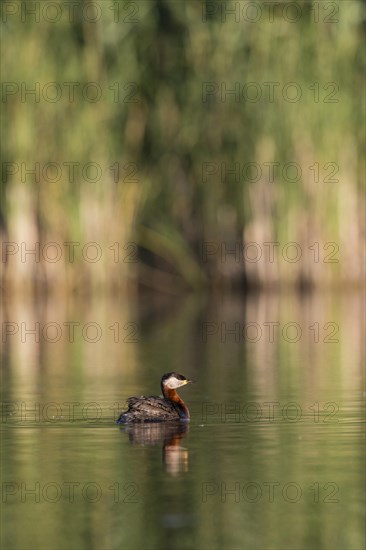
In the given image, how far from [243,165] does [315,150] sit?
1279 millimetres

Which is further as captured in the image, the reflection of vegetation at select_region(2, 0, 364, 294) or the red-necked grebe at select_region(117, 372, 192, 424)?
the reflection of vegetation at select_region(2, 0, 364, 294)

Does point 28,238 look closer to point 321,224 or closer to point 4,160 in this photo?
point 4,160

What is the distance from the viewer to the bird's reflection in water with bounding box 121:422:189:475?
9.46 metres

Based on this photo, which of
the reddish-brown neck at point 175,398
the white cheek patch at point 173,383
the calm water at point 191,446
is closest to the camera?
the calm water at point 191,446

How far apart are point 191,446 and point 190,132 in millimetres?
19918

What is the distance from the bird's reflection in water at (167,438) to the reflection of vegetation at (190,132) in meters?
17.3

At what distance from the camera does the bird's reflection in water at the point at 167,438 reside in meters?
9.46

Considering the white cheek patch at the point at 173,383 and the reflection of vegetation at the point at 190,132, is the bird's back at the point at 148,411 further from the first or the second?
the reflection of vegetation at the point at 190,132

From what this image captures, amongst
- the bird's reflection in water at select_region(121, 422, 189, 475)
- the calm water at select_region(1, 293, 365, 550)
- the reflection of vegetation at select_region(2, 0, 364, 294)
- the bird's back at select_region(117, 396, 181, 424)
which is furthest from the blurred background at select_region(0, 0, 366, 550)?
the bird's reflection in water at select_region(121, 422, 189, 475)

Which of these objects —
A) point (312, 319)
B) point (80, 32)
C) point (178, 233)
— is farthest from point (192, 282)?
point (312, 319)

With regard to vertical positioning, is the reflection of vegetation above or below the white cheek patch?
above

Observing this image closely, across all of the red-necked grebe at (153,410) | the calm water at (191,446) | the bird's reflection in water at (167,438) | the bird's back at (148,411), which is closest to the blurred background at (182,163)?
the calm water at (191,446)

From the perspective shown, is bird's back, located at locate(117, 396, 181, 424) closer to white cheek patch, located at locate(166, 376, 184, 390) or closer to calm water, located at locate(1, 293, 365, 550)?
calm water, located at locate(1, 293, 365, 550)

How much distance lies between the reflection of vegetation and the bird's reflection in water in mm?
17268
